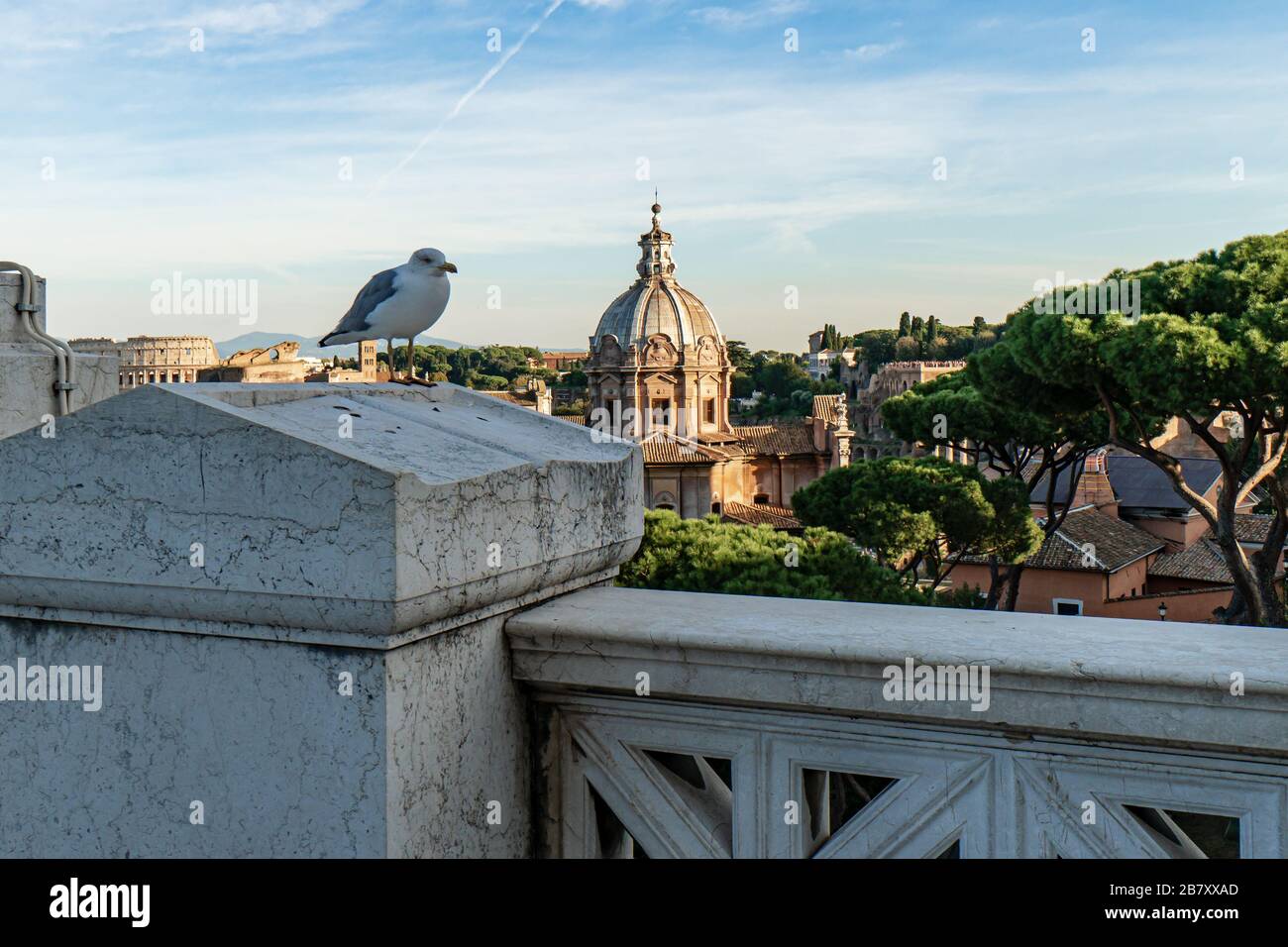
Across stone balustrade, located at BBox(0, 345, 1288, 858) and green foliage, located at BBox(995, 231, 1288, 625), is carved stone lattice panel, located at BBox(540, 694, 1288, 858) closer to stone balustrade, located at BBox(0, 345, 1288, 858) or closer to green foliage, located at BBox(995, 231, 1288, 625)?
stone balustrade, located at BBox(0, 345, 1288, 858)

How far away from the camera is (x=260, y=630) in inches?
53.6

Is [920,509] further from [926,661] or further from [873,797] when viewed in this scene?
[926,661]

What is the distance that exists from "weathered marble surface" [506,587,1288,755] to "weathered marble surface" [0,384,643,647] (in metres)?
0.14

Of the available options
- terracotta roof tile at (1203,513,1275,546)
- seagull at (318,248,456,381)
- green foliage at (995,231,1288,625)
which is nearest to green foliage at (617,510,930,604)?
green foliage at (995,231,1288,625)

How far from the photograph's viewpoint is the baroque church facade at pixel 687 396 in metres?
48.3

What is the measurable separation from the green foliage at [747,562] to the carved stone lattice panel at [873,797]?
42.5 feet

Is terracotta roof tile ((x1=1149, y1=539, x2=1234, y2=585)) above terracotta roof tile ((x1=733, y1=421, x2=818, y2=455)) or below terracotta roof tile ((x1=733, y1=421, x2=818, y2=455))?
below

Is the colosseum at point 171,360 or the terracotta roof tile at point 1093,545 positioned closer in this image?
the colosseum at point 171,360

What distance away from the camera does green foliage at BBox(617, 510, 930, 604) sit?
597 inches

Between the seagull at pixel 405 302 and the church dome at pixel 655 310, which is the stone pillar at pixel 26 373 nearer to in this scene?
the seagull at pixel 405 302

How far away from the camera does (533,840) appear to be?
5.33ft

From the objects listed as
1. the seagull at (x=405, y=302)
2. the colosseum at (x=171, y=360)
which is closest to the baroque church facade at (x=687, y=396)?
the colosseum at (x=171, y=360)
